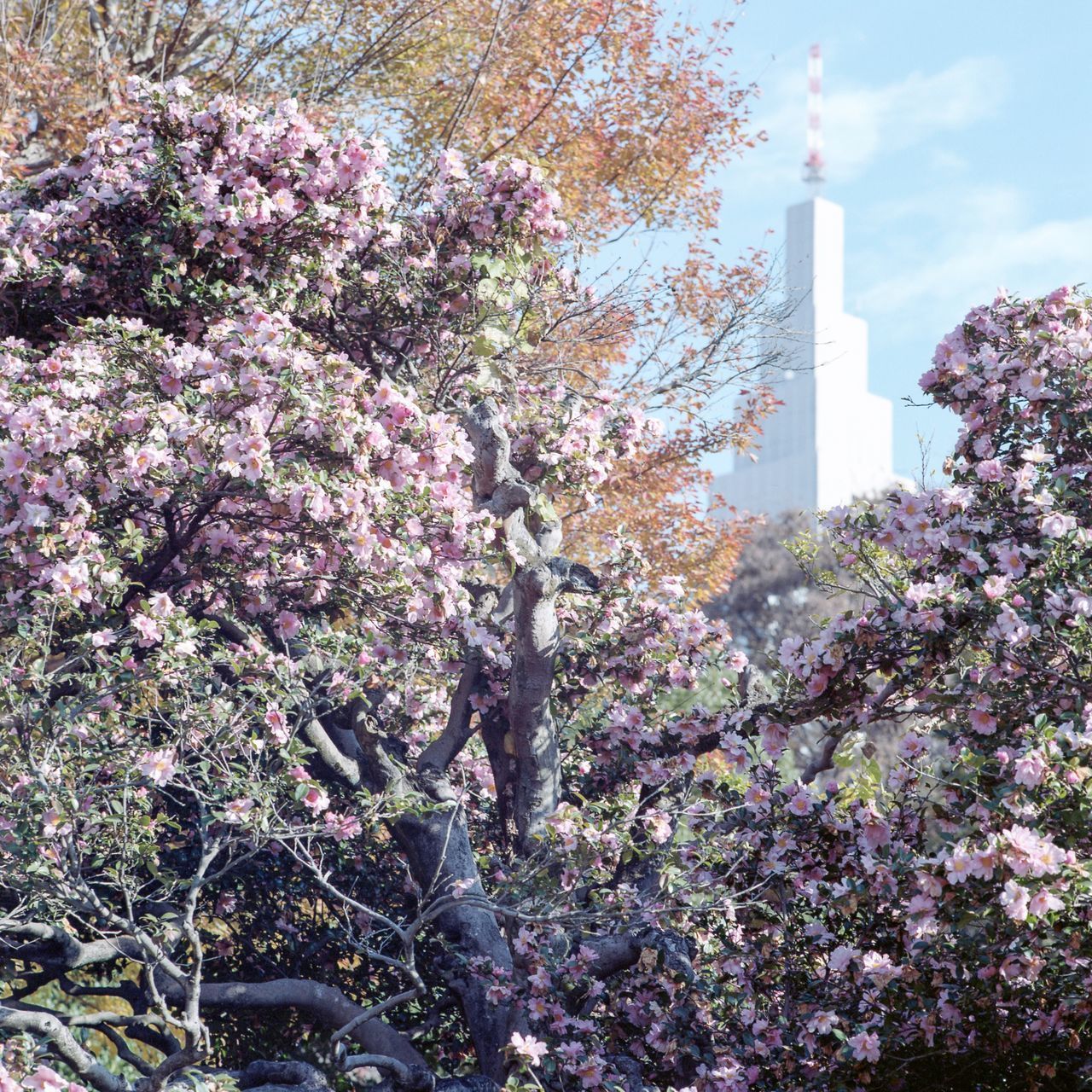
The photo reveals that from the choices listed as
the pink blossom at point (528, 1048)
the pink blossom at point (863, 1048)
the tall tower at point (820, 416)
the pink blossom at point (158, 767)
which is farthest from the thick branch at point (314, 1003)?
the tall tower at point (820, 416)

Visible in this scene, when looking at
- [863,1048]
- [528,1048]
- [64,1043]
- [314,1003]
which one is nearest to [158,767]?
[64,1043]

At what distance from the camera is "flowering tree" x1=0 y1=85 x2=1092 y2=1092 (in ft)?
13.7

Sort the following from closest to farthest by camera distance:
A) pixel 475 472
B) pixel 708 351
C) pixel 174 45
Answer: pixel 475 472 < pixel 708 351 < pixel 174 45

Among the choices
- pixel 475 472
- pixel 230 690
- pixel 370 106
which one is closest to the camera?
pixel 230 690

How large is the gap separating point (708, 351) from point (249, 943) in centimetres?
454

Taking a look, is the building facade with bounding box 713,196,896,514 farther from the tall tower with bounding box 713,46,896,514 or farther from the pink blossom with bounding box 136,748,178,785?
the pink blossom with bounding box 136,748,178,785

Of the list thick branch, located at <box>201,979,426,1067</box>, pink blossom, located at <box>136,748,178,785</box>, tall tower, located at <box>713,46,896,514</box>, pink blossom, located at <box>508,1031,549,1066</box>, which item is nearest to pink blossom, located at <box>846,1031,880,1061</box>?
pink blossom, located at <box>508,1031,549,1066</box>

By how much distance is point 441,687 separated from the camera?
272 inches

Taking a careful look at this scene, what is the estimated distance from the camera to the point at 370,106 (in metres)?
11.1

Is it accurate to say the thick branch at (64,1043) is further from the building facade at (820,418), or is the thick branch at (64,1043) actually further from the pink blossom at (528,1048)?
the building facade at (820,418)

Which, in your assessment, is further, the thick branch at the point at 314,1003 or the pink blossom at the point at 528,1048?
the thick branch at the point at 314,1003

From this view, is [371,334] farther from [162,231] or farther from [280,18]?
[280,18]

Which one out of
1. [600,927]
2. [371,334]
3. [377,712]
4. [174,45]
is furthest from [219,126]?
[174,45]

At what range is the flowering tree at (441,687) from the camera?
164 inches
